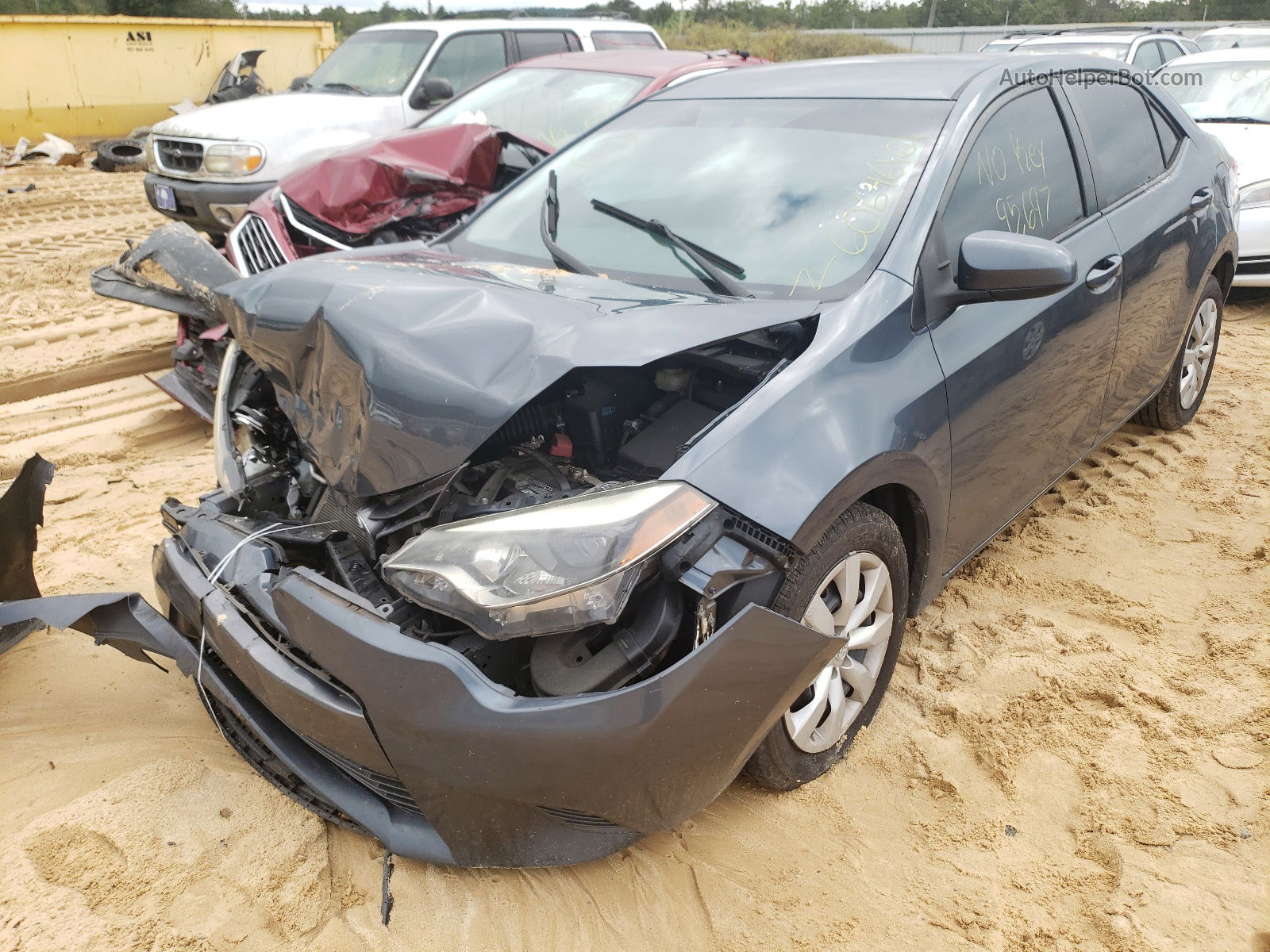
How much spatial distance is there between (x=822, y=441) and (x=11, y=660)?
2620 mm

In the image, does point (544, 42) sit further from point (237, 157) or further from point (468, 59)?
point (237, 157)

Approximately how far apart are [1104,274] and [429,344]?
7.46ft

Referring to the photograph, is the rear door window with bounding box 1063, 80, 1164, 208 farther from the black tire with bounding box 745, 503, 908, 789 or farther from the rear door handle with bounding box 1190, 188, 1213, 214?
the black tire with bounding box 745, 503, 908, 789

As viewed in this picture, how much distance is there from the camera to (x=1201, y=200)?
382 centimetres

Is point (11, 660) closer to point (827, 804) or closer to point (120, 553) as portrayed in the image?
point (120, 553)

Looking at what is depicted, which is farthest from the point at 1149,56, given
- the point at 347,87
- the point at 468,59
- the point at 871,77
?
the point at 871,77

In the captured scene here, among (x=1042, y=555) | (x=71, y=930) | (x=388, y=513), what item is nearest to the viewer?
(x=71, y=930)

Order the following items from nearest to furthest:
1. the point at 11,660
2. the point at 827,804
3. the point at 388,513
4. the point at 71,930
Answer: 1. the point at 71,930
2. the point at 388,513
3. the point at 827,804
4. the point at 11,660

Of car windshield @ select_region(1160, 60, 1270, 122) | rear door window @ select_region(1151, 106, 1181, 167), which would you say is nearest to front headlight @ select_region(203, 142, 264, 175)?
rear door window @ select_region(1151, 106, 1181, 167)

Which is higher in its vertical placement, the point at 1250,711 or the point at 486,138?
the point at 486,138

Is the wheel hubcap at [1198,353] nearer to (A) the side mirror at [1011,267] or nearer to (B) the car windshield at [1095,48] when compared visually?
(A) the side mirror at [1011,267]

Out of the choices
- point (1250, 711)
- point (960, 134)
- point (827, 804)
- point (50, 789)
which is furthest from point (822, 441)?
point (50, 789)

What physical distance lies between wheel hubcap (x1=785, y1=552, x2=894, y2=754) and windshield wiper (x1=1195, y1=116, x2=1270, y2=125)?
7.02 metres

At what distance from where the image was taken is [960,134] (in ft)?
8.91
